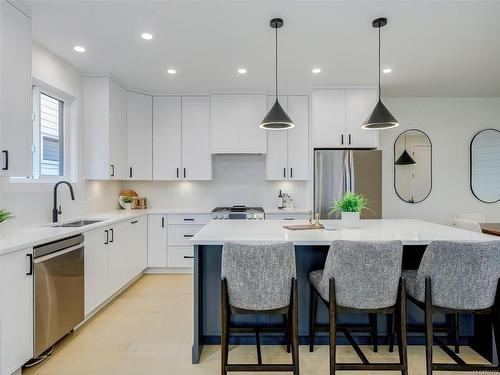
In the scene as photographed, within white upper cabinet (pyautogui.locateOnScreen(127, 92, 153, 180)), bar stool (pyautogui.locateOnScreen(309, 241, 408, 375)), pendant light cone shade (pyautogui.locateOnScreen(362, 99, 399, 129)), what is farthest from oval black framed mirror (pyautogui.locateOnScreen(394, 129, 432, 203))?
white upper cabinet (pyautogui.locateOnScreen(127, 92, 153, 180))

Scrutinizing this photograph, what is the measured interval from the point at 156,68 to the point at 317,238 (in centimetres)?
286

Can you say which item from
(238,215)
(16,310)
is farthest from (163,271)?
(16,310)

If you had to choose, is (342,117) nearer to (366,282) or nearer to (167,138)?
(167,138)

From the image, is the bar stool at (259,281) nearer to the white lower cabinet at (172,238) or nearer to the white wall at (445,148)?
the white lower cabinet at (172,238)

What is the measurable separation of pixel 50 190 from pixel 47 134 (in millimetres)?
659

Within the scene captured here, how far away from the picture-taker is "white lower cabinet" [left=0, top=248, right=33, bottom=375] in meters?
1.87

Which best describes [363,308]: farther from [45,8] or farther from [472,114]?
[472,114]

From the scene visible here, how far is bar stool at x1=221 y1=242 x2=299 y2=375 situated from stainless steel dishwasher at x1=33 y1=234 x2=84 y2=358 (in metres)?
1.35

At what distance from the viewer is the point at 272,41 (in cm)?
295

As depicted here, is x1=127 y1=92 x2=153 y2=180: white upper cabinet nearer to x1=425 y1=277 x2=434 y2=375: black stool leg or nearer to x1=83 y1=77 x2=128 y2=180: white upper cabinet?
x1=83 y1=77 x2=128 y2=180: white upper cabinet

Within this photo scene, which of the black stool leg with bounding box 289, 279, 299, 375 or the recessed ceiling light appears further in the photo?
the recessed ceiling light

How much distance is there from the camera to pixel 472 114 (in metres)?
4.88

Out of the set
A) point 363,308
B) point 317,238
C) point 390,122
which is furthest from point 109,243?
point 390,122

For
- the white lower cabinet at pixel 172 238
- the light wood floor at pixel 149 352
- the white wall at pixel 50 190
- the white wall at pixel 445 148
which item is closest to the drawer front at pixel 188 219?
the white lower cabinet at pixel 172 238
